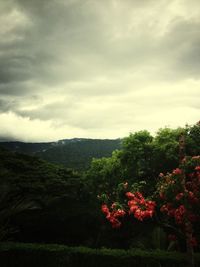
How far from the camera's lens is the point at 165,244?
18.9 metres

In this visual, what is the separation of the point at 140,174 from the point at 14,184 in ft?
27.8

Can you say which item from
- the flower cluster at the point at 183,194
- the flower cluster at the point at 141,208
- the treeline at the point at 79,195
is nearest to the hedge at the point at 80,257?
the treeline at the point at 79,195

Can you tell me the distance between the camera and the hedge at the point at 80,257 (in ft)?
49.0

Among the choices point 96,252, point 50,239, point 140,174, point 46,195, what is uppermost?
point 140,174

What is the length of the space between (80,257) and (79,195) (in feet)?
27.6

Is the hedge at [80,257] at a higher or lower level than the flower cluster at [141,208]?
lower

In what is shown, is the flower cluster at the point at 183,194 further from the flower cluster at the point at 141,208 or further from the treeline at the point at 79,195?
the treeline at the point at 79,195

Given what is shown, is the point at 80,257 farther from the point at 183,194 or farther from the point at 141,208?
the point at 183,194

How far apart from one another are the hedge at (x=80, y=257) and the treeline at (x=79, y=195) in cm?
247

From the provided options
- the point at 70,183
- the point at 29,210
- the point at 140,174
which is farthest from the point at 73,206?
the point at 140,174

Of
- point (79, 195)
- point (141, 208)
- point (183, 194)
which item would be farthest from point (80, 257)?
point (79, 195)

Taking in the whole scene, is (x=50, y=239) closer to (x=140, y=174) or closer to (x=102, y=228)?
(x=102, y=228)

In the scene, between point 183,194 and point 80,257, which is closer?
point 183,194

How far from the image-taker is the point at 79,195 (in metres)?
23.8
